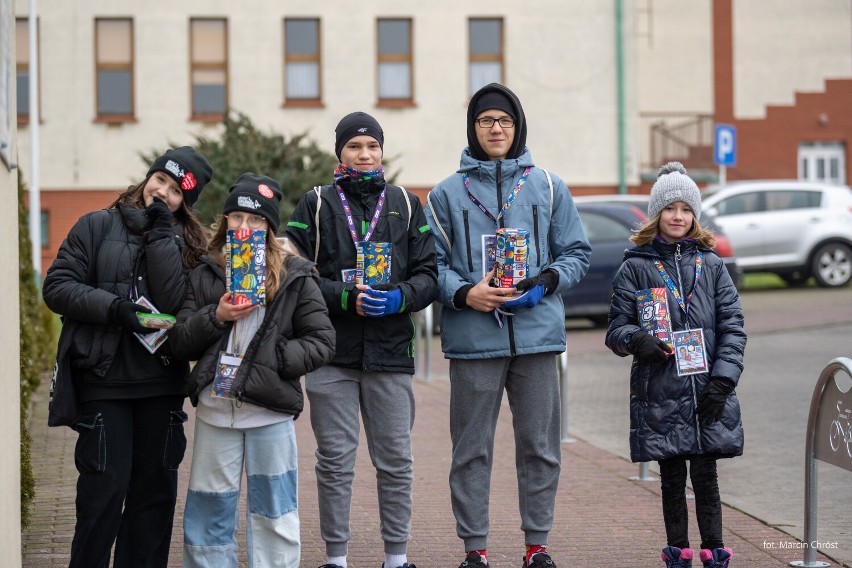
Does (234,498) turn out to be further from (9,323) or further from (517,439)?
(517,439)

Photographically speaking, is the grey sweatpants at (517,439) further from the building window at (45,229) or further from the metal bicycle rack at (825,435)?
the building window at (45,229)

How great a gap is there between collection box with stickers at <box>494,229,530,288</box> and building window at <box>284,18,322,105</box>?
2391 centimetres

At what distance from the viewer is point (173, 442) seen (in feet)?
17.6

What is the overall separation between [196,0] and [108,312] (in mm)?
24786

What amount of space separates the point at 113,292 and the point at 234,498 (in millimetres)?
924

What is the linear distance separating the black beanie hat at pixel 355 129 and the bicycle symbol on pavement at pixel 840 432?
2303mm

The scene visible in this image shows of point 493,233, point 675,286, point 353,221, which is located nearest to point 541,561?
point 675,286

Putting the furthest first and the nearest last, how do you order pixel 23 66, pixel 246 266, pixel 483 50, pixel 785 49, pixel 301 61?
pixel 785 49 → pixel 483 50 → pixel 301 61 → pixel 23 66 → pixel 246 266

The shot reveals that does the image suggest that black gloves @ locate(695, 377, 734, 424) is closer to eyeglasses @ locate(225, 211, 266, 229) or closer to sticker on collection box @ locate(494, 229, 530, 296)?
sticker on collection box @ locate(494, 229, 530, 296)

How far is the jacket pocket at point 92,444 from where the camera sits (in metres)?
5.18

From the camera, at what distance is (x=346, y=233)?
5867 mm

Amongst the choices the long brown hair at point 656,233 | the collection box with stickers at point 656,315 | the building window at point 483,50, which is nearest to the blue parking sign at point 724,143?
the building window at point 483,50

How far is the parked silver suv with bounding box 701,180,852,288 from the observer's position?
22266mm

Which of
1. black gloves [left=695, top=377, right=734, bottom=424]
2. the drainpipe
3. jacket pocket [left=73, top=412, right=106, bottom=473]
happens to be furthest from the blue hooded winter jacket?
the drainpipe
